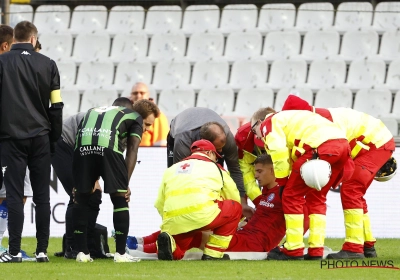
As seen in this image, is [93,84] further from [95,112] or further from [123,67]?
[95,112]

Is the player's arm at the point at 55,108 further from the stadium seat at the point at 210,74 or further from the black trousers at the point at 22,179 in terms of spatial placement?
the stadium seat at the point at 210,74

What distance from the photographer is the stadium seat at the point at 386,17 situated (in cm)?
1479

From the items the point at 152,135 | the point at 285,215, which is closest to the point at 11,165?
the point at 285,215

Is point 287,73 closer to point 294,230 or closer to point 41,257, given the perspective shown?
point 294,230

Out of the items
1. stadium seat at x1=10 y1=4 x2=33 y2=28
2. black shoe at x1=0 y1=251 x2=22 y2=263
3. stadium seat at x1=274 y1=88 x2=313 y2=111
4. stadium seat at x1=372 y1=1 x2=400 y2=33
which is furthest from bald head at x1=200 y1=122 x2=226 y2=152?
stadium seat at x1=10 y1=4 x2=33 y2=28

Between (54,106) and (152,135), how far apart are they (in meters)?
4.40

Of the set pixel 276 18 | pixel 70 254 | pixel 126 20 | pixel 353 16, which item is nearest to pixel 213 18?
pixel 276 18

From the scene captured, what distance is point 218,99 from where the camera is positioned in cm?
1450

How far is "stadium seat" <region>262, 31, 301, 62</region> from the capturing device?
1488 centimetres

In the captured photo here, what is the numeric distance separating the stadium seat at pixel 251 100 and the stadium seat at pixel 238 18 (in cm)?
160

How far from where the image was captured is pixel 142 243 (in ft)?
29.4

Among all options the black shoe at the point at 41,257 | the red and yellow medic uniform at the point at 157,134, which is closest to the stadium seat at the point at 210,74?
the red and yellow medic uniform at the point at 157,134

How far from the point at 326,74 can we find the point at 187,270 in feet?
25.7

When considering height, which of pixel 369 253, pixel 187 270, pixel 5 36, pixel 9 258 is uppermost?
pixel 5 36
